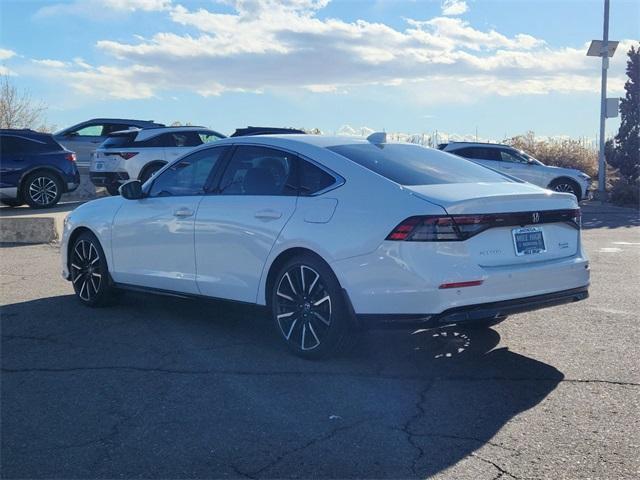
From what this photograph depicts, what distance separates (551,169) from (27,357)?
16750mm

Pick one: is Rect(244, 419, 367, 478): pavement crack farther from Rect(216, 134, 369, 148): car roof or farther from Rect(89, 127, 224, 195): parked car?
Rect(89, 127, 224, 195): parked car

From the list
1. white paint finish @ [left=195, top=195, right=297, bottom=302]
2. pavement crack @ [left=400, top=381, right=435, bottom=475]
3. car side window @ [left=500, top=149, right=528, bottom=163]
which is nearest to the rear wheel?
car side window @ [left=500, top=149, right=528, bottom=163]

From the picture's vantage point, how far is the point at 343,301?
5.32 m

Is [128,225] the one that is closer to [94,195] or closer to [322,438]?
[322,438]

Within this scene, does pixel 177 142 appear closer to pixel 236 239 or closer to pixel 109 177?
pixel 109 177

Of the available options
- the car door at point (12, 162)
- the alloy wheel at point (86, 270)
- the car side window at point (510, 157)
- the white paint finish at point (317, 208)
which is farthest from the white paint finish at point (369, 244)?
the car side window at point (510, 157)

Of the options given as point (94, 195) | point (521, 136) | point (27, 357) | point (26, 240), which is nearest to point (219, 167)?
point (27, 357)

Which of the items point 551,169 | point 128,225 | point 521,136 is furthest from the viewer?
point 521,136

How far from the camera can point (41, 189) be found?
15977 millimetres

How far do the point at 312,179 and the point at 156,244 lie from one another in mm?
1846

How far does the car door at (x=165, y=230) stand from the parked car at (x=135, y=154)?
9.66 meters

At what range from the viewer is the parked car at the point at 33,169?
15.5 m

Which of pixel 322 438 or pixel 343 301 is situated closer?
pixel 322 438

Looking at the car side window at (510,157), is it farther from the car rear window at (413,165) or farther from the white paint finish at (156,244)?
the white paint finish at (156,244)
